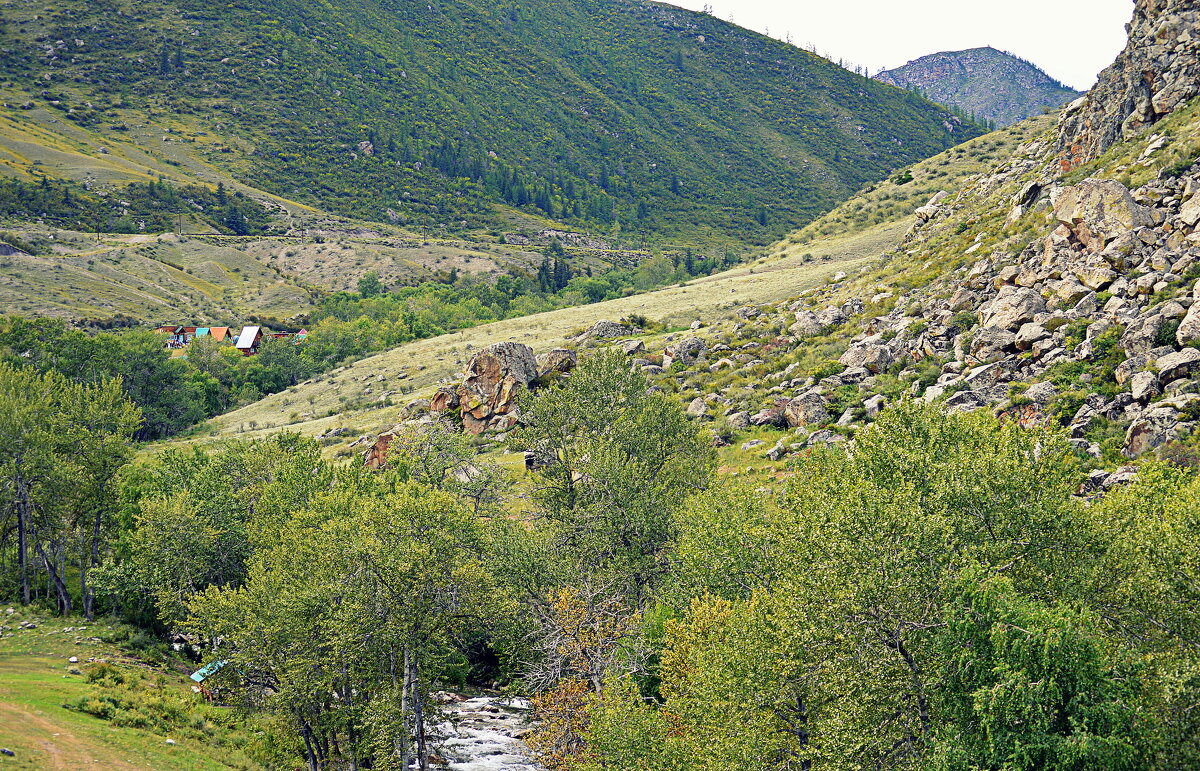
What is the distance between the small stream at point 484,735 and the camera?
39.9 metres

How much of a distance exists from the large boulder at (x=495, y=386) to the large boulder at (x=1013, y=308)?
133ft

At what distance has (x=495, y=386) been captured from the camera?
7988cm

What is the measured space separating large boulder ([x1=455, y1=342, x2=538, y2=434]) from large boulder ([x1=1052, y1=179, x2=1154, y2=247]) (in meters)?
45.5

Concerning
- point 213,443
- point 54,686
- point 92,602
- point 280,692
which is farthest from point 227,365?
point 280,692

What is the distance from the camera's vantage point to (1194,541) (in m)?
24.8

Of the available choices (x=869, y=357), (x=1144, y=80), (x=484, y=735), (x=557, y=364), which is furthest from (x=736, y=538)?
(x=1144, y=80)

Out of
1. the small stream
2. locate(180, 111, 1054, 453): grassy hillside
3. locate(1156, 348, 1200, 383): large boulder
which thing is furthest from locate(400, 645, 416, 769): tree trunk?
locate(180, 111, 1054, 453): grassy hillside

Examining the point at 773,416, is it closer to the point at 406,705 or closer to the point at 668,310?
the point at 406,705

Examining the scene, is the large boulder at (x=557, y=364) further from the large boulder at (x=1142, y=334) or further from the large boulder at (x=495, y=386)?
the large boulder at (x=1142, y=334)

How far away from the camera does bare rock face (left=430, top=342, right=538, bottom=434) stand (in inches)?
3098

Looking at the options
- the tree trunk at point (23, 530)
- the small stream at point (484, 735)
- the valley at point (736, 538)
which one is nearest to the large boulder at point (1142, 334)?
the valley at point (736, 538)

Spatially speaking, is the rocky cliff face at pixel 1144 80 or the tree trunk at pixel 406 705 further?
the rocky cliff face at pixel 1144 80

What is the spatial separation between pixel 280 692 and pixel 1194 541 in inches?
1387

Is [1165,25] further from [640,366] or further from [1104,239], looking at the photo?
[640,366]
